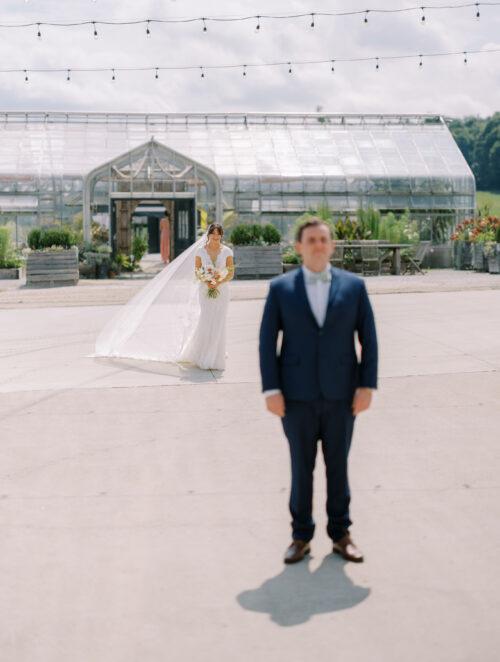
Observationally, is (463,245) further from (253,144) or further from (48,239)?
(48,239)

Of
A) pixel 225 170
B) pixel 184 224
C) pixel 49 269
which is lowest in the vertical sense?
pixel 49 269

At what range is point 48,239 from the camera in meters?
27.8

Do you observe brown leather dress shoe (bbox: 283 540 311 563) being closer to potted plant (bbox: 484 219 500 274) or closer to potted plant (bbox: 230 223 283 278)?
potted plant (bbox: 230 223 283 278)

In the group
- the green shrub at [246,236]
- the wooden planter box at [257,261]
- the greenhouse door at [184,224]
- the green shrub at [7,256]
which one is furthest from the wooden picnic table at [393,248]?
the green shrub at [7,256]

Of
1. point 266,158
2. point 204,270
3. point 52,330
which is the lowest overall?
point 52,330

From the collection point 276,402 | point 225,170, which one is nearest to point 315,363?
point 276,402

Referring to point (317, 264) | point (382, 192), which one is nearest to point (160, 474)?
point (317, 264)

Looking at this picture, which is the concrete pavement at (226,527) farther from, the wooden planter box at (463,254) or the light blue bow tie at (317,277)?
the wooden planter box at (463,254)

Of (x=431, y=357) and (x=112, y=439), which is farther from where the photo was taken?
(x=431, y=357)

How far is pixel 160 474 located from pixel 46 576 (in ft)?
6.43

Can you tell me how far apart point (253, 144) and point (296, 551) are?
3422 centimetres

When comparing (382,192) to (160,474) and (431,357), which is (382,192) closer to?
(431,357)

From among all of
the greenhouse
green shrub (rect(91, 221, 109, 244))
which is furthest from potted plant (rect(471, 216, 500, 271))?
green shrub (rect(91, 221, 109, 244))

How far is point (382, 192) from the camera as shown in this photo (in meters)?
36.8
